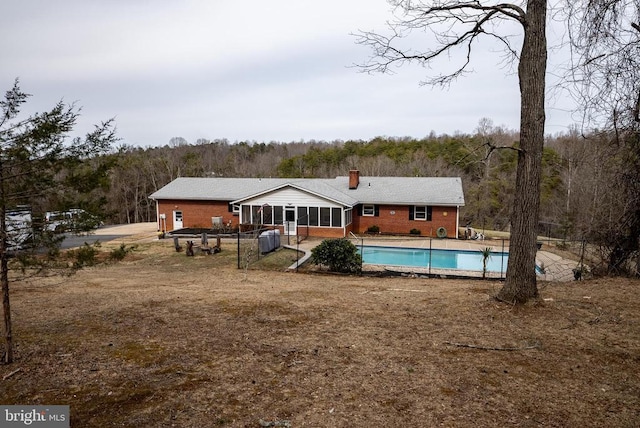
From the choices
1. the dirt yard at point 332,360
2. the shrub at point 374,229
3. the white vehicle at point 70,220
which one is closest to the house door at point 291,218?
the shrub at point 374,229

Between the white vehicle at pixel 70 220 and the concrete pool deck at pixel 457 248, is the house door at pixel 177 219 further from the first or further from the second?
the white vehicle at pixel 70 220

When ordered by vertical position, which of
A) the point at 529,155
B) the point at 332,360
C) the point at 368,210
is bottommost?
the point at 332,360

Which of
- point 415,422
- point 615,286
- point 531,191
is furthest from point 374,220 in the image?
point 415,422

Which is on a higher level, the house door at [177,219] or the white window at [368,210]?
the white window at [368,210]

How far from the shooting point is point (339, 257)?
14.1 meters

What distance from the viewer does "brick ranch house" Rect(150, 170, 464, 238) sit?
24719mm

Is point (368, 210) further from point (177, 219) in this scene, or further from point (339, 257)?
point (177, 219)

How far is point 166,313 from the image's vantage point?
7.64 m

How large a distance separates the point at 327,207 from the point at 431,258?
7456mm

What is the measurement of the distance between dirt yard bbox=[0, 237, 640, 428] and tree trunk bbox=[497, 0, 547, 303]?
62cm

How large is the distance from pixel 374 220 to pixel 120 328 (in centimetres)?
2072

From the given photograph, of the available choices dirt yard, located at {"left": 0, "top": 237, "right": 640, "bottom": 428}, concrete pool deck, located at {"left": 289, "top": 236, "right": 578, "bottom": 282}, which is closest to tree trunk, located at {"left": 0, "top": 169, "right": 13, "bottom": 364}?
dirt yard, located at {"left": 0, "top": 237, "right": 640, "bottom": 428}

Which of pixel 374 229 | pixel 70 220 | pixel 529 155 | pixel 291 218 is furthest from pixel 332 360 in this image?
pixel 374 229

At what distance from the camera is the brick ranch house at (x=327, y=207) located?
973 inches
